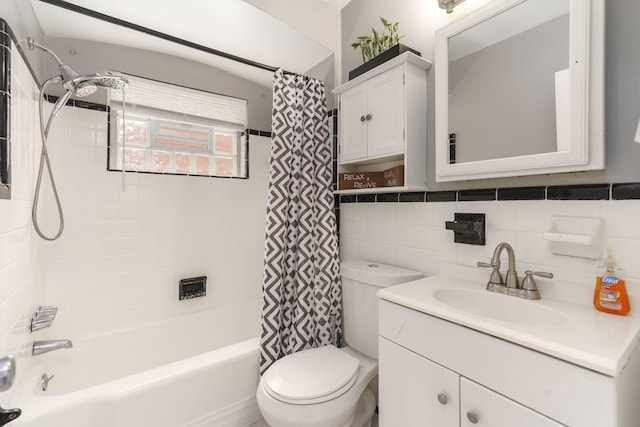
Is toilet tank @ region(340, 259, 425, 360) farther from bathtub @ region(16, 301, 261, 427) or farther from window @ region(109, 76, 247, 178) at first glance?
window @ region(109, 76, 247, 178)

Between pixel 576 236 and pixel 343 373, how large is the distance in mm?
1022

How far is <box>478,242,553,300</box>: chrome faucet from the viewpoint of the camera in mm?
1046

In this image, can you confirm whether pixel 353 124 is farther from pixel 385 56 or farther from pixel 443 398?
pixel 443 398

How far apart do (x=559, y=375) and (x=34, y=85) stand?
2.27 metres

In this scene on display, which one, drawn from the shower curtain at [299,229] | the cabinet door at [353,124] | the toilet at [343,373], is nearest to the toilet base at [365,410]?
the toilet at [343,373]

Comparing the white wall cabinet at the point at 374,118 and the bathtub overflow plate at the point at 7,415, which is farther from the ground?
the white wall cabinet at the point at 374,118

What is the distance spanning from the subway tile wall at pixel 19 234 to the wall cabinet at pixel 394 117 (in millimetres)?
1439

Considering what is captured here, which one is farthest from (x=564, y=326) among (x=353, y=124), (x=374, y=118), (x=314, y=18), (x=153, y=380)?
(x=314, y=18)

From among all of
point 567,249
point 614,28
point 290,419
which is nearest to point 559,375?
point 567,249

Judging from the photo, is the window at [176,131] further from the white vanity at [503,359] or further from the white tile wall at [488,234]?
the white vanity at [503,359]

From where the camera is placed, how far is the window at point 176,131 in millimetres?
1922

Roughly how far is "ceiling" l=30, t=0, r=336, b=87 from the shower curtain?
335 millimetres

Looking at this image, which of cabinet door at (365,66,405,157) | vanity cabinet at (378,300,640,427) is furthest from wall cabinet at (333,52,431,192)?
vanity cabinet at (378,300,640,427)

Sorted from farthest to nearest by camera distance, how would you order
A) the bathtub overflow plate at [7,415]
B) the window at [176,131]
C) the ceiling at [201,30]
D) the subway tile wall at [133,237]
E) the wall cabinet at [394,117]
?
1. the window at [176,131]
2. the subway tile wall at [133,237]
3. the ceiling at [201,30]
4. the wall cabinet at [394,117]
5. the bathtub overflow plate at [7,415]
